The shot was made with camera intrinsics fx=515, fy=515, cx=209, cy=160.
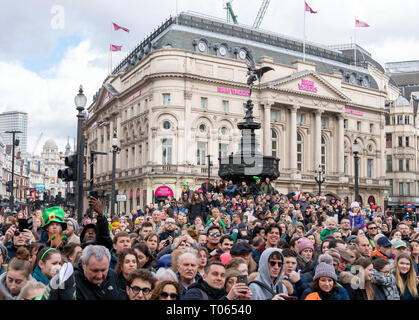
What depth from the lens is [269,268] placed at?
6402mm

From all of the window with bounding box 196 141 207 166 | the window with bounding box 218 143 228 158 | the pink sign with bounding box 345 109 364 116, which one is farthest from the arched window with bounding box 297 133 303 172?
the window with bounding box 196 141 207 166

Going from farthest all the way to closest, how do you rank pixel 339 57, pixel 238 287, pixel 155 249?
pixel 339 57 < pixel 155 249 < pixel 238 287

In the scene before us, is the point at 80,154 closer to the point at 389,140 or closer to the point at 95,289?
the point at 95,289

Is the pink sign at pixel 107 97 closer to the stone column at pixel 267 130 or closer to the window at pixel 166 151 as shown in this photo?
the window at pixel 166 151

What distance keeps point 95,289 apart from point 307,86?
6200cm

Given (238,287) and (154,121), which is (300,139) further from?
(238,287)

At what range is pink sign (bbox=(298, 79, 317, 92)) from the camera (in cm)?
6444

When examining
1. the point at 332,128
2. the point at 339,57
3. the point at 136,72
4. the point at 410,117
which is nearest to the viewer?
the point at 136,72

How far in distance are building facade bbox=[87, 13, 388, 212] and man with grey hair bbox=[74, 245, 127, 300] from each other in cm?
4580

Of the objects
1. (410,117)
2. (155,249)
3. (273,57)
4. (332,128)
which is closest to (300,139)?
(332,128)

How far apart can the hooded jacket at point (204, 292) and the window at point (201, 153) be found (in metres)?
52.1

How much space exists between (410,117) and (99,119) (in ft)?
164

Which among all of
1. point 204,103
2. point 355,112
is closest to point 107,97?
point 204,103

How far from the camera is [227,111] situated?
60.5m
